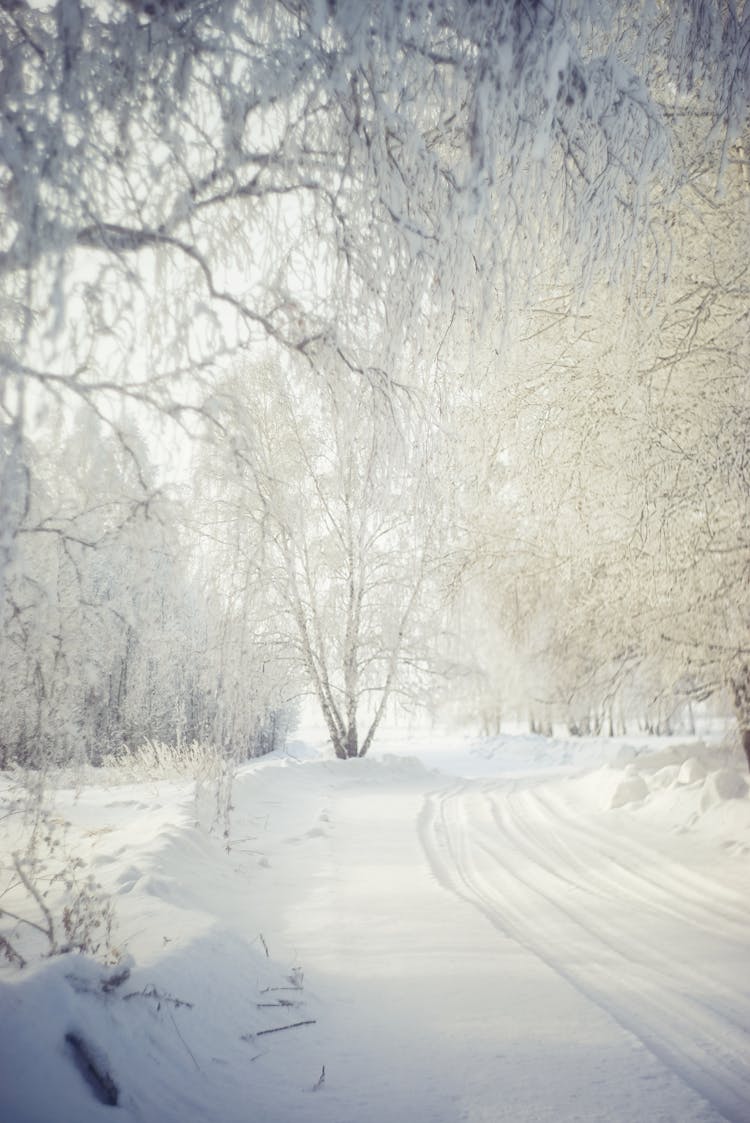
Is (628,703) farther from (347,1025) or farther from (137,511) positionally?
(137,511)

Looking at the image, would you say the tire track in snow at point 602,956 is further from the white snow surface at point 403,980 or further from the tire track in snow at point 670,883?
the tire track in snow at point 670,883

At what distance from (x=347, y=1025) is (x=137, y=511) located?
2474 mm

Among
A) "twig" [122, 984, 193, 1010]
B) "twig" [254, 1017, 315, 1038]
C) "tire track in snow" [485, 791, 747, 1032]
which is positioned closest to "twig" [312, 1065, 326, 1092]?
"twig" [254, 1017, 315, 1038]

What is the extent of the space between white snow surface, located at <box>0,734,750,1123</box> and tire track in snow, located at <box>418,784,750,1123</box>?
0.05 ft

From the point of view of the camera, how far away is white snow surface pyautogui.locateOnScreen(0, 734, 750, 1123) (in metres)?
2.02

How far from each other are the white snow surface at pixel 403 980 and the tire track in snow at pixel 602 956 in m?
0.02

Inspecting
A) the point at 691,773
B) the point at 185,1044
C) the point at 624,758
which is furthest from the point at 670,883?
the point at 624,758

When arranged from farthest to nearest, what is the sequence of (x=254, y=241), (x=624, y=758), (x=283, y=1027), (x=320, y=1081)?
(x=624, y=758) < (x=283, y=1027) < (x=320, y=1081) < (x=254, y=241)

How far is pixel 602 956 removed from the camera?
11.3ft

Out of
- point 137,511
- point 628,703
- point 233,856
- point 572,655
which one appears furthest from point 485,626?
point 137,511

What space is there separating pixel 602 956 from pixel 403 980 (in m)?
1.28

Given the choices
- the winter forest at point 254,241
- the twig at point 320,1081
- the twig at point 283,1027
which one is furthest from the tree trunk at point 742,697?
the twig at point 320,1081

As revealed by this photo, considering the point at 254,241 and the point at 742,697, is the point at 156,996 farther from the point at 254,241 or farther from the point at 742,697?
the point at 742,697

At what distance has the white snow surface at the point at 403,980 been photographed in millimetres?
2021
